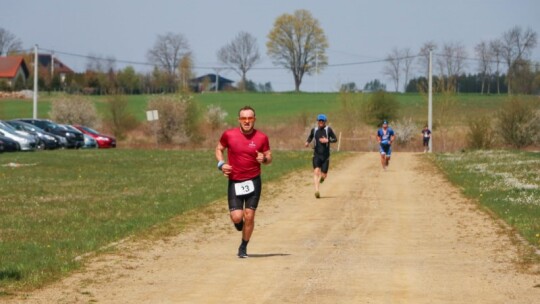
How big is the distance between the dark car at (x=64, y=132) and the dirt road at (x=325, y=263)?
3416 centimetres

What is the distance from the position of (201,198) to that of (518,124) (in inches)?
1559

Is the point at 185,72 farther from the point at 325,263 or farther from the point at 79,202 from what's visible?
the point at 325,263

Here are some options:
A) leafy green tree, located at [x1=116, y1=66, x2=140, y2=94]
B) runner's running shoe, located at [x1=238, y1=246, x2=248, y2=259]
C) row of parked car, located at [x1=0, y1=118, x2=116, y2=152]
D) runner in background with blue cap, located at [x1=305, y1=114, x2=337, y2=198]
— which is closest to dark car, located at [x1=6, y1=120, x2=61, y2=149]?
row of parked car, located at [x1=0, y1=118, x2=116, y2=152]

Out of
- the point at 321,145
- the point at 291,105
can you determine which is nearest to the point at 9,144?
the point at 321,145

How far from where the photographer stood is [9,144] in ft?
145

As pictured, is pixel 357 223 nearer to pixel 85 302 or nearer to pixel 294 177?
pixel 85 302

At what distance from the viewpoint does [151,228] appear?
52.2ft

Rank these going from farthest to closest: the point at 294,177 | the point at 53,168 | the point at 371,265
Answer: the point at 53,168
the point at 294,177
the point at 371,265

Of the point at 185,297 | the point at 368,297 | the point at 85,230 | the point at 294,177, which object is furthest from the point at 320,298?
the point at 294,177

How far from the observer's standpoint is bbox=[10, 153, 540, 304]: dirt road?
9844 mm

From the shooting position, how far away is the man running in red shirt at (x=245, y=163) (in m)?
12.3

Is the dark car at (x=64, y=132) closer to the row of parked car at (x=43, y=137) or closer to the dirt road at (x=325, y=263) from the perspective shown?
the row of parked car at (x=43, y=137)

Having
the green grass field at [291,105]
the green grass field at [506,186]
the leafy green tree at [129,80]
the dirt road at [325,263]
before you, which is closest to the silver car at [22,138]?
the green grass field at [506,186]

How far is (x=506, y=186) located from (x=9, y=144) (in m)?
27.3
